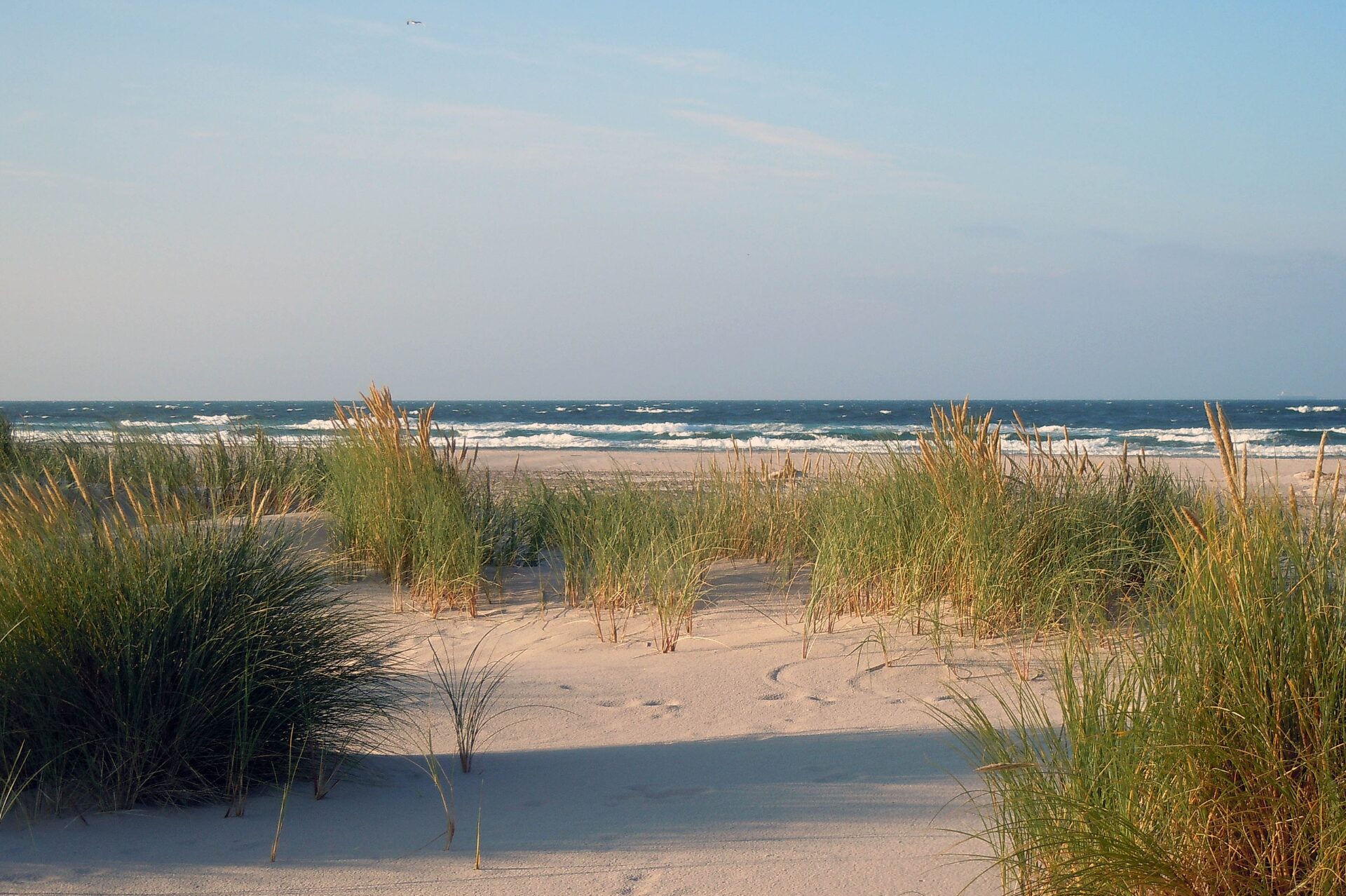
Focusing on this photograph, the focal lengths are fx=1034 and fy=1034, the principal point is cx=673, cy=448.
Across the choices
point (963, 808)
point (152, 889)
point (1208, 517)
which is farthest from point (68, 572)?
point (1208, 517)

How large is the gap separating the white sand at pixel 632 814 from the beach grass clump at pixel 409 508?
1.86m

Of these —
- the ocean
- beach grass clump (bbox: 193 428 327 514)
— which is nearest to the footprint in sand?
beach grass clump (bbox: 193 428 327 514)

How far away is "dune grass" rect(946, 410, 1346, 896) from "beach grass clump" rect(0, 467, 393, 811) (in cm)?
211

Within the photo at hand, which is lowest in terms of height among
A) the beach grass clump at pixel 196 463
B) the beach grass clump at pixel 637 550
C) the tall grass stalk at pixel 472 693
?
the tall grass stalk at pixel 472 693

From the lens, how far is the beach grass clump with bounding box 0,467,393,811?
2.90m

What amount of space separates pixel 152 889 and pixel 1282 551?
9.12ft

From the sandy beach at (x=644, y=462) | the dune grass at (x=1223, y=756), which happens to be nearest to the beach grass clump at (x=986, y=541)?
the dune grass at (x=1223, y=756)

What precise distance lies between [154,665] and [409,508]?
3.95m


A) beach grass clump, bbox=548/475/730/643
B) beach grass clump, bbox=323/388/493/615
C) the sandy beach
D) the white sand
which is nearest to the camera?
the white sand

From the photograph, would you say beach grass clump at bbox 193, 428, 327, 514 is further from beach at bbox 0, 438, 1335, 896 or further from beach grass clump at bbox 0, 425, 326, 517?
beach at bbox 0, 438, 1335, 896

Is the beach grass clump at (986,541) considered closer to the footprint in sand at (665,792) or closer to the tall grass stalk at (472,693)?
the tall grass stalk at (472,693)

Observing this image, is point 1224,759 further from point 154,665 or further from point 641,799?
point 154,665

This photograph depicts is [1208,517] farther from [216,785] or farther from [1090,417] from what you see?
[1090,417]

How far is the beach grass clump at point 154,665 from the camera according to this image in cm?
290
